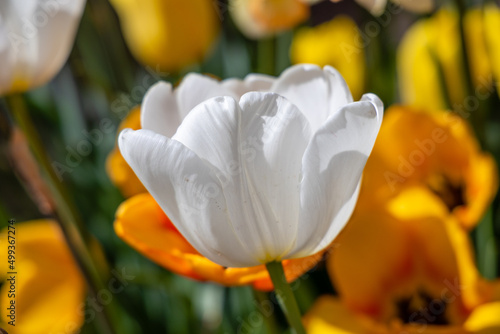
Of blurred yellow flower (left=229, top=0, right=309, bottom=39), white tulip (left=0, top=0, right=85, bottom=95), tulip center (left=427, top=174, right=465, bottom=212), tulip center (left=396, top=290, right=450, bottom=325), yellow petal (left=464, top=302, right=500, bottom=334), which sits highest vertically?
white tulip (left=0, top=0, right=85, bottom=95)

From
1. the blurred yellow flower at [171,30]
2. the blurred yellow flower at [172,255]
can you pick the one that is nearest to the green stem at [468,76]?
the blurred yellow flower at [172,255]

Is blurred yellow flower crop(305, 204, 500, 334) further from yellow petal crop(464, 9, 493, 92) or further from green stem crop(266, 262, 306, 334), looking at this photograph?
yellow petal crop(464, 9, 493, 92)

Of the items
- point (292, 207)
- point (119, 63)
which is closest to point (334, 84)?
point (292, 207)

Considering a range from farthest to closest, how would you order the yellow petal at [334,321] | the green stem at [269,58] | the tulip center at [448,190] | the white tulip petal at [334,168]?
the green stem at [269,58], the tulip center at [448,190], the yellow petal at [334,321], the white tulip petal at [334,168]

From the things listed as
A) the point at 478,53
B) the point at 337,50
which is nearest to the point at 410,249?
the point at 478,53

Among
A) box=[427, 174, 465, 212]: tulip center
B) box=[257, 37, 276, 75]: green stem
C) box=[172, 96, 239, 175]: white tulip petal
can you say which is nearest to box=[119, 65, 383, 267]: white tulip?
box=[172, 96, 239, 175]: white tulip petal

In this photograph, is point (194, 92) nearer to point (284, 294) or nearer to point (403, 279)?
point (284, 294)

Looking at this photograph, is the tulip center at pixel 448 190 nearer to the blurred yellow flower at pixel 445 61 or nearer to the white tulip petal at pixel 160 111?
the blurred yellow flower at pixel 445 61
